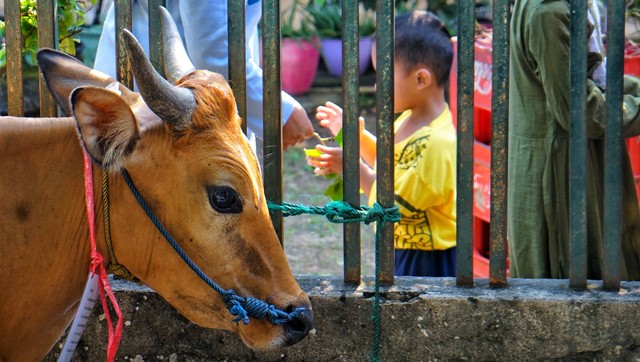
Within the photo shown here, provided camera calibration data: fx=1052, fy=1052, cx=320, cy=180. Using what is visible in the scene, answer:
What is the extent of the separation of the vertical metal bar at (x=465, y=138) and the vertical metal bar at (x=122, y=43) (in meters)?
1.14

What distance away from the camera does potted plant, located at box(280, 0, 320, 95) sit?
11.3m

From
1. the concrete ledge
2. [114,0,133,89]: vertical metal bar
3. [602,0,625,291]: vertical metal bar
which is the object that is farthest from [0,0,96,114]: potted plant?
[602,0,625,291]: vertical metal bar

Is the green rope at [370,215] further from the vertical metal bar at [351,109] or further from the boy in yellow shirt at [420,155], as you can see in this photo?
the boy in yellow shirt at [420,155]

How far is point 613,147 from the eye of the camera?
3.51 metres

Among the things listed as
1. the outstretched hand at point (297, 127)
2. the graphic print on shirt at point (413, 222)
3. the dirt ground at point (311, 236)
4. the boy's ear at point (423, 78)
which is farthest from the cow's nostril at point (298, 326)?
the dirt ground at point (311, 236)

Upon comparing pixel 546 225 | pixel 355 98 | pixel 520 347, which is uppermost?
pixel 355 98

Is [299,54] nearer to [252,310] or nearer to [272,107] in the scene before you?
[272,107]

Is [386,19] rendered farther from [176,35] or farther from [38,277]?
[38,277]

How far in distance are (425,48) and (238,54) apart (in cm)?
125

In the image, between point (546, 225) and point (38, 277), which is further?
point (546, 225)

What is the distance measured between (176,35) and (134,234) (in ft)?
2.38

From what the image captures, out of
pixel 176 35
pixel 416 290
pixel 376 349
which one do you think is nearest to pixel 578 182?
pixel 416 290

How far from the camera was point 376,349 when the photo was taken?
11.5 feet

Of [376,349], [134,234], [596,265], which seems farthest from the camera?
[596,265]
